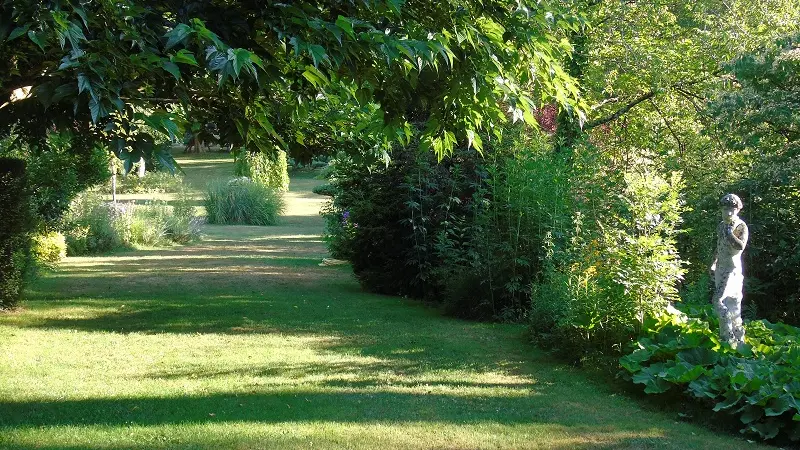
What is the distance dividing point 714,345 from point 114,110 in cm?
590

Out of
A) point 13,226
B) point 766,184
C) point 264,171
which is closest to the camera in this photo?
point 13,226

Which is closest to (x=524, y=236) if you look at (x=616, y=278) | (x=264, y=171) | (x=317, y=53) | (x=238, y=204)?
(x=616, y=278)

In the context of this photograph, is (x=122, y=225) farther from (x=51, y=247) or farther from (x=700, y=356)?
(x=700, y=356)

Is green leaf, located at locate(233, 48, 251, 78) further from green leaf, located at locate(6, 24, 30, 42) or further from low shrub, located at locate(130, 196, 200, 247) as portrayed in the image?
low shrub, located at locate(130, 196, 200, 247)

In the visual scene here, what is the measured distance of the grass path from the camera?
252 inches

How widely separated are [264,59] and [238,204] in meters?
28.2

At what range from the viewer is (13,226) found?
443 inches

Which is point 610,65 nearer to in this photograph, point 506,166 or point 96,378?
point 506,166

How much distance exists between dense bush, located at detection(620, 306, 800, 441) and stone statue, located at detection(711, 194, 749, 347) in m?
0.17

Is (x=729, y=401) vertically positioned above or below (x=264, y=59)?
below

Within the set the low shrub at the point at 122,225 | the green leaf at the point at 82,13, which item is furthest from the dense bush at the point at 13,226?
the green leaf at the point at 82,13

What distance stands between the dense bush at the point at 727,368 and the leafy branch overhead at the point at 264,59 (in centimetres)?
283

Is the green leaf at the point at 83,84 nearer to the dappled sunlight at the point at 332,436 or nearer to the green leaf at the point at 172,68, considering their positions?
the green leaf at the point at 172,68

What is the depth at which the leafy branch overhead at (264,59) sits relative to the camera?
3914 mm
